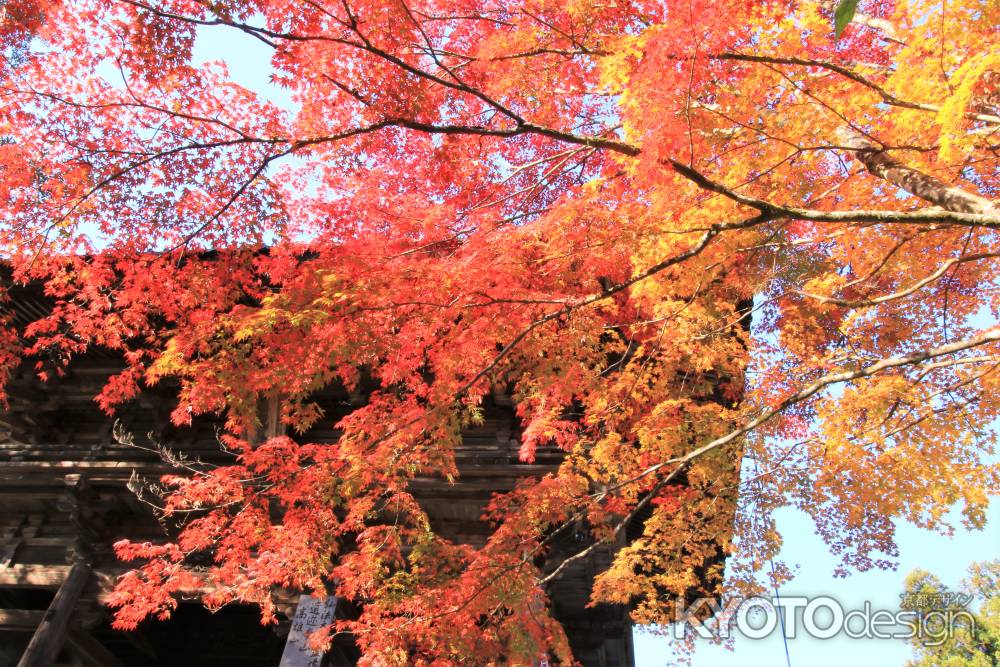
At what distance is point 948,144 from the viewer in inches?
173

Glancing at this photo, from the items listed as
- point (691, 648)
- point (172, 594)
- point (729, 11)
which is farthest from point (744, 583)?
point (172, 594)

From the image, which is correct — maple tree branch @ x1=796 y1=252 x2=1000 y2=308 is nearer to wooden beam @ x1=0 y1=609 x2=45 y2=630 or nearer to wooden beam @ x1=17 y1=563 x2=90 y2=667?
wooden beam @ x1=17 y1=563 x2=90 y2=667

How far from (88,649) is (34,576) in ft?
4.07

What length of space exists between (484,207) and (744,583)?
5.63 m

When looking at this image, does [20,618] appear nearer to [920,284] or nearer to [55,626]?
[55,626]

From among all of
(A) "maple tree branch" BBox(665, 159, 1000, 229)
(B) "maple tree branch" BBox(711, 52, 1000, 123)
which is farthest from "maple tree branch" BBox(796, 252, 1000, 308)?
(B) "maple tree branch" BBox(711, 52, 1000, 123)

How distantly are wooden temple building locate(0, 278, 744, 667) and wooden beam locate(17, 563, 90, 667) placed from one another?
13 millimetres

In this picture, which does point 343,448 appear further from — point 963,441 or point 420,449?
point 963,441

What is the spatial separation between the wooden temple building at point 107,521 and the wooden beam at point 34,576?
0.05ft

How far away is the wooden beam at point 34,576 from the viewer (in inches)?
340

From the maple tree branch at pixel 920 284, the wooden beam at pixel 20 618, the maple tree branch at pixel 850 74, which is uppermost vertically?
the maple tree branch at pixel 850 74

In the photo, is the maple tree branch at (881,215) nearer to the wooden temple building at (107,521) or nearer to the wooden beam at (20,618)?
the wooden temple building at (107,521)

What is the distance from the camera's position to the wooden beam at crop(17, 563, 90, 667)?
7.80 meters

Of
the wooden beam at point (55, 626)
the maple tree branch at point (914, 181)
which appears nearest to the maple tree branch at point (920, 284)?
the maple tree branch at point (914, 181)
